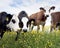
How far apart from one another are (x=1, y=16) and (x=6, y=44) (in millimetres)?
2475

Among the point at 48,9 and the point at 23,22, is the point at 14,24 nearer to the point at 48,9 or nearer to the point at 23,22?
the point at 23,22

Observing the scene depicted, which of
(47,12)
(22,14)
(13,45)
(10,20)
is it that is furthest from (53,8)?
(13,45)

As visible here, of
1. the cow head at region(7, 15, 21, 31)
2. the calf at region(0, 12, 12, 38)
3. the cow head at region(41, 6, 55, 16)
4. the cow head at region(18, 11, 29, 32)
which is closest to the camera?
the calf at region(0, 12, 12, 38)

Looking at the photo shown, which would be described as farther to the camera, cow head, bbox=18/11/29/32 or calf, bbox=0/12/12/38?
cow head, bbox=18/11/29/32

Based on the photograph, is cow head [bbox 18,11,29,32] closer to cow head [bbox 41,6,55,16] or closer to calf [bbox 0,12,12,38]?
calf [bbox 0,12,12,38]

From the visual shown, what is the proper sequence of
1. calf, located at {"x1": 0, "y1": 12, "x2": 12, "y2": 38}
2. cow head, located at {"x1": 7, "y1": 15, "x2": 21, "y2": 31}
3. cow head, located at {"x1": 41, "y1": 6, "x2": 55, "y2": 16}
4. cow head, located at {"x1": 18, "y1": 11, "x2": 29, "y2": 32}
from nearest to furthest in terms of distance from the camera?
calf, located at {"x1": 0, "y1": 12, "x2": 12, "y2": 38} < cow head, located at {"x1": 7, "y1": 15, "x2": 21, "y2": 31} < cow head, located at {"x1": 18, "y1": 11, "x2": 29, "y2": 32} < cow head, located at {"x1": 41, "y1": 6, "x2": 55, "y2": 16}

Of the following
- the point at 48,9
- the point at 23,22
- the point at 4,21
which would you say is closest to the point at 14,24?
the point at 4,21

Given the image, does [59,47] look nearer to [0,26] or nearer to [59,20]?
[0,26]

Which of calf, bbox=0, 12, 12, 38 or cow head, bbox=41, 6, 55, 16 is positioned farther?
cow head, bbox=41, 6, 55, 16

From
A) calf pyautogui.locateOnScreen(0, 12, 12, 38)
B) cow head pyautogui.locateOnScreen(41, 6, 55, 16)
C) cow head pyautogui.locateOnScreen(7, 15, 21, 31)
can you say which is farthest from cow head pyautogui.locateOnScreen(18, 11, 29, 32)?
cow head pyautogui.locateOnScreen(41, 6, 55, 16)

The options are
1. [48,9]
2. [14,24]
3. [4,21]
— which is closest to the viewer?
[4,21]

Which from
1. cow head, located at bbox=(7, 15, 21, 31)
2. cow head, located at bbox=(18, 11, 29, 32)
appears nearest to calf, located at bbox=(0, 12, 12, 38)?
cow head, located at bbox=(7, 15, 21, 31)

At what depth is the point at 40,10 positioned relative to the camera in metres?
15.7

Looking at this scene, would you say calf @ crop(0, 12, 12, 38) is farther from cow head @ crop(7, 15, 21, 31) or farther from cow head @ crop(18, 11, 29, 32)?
cow head @ crop(18, 11, 29, 32)
